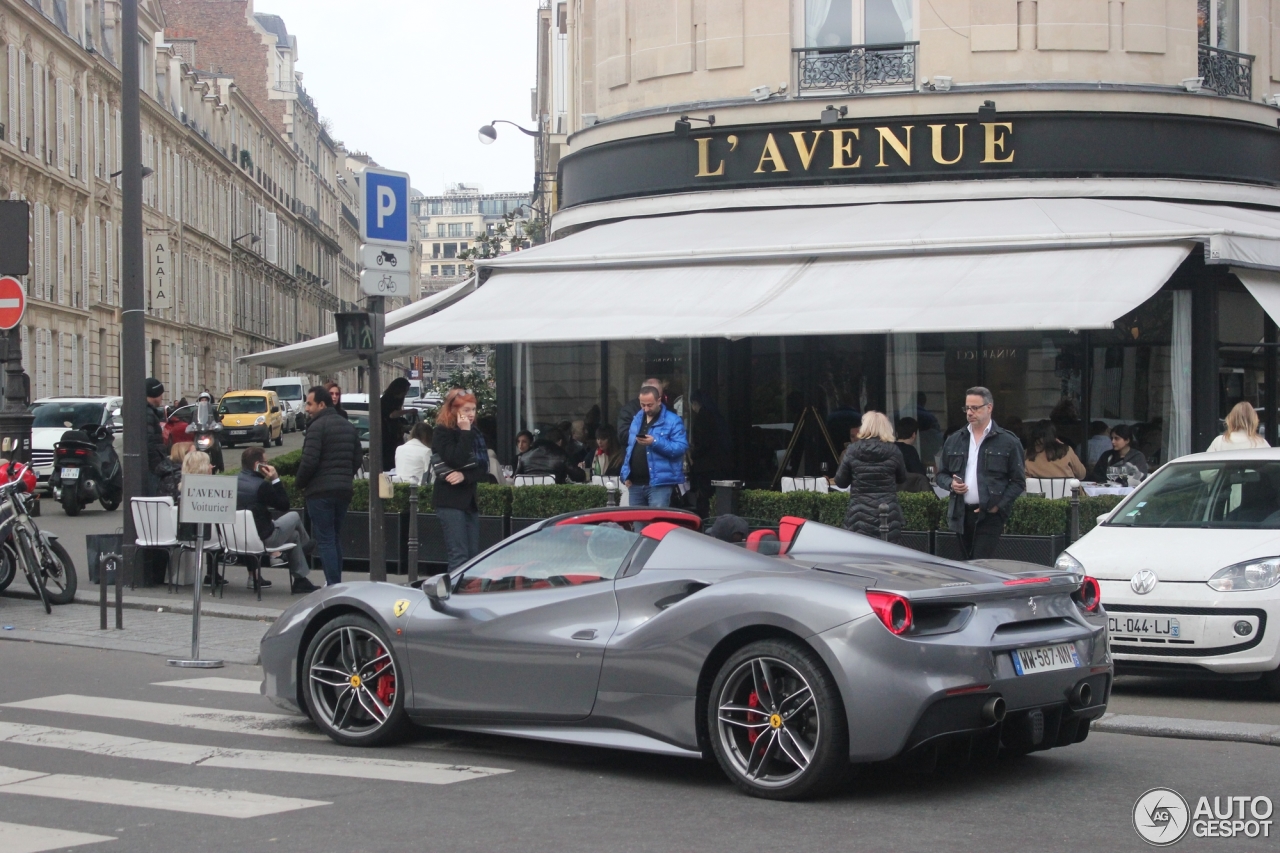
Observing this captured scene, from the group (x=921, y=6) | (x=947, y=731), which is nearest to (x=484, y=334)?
(x=921, y=6)

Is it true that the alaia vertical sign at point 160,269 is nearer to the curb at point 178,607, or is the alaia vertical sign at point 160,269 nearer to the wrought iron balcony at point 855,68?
the wrought iron balcony at point 855,68

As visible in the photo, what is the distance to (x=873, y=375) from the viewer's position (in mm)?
17234

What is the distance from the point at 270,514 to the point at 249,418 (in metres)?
34.1

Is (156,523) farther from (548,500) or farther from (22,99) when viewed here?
(22,99)

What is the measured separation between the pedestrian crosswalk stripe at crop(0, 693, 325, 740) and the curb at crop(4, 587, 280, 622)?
355 centimetres

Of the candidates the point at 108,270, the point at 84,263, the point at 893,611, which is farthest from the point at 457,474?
the point at 108,270

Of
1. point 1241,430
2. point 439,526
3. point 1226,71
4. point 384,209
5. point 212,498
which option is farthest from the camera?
point 1226,71

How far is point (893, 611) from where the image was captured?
5.90 m

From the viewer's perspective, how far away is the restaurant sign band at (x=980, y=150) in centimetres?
1669

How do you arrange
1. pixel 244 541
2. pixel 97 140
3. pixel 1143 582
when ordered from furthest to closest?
pixel 97 140 < pixel 244 541 < pixel 1143 582

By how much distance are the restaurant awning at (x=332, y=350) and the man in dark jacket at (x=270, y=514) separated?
98.7 inches

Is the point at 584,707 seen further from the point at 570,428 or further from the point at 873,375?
the point at 570,428

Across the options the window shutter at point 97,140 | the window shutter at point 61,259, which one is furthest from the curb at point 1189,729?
the window shutter at point 97,140

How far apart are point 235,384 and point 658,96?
190 feet
